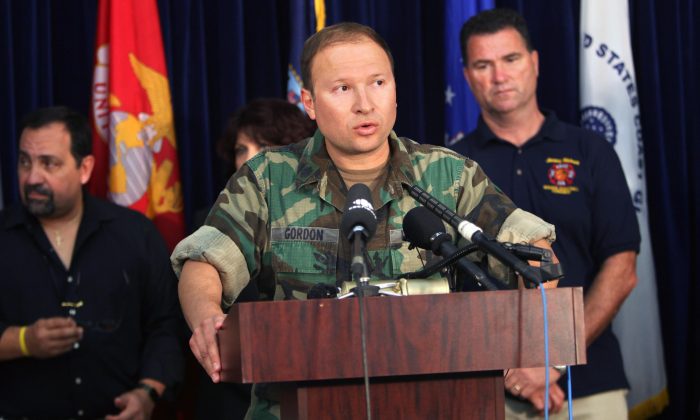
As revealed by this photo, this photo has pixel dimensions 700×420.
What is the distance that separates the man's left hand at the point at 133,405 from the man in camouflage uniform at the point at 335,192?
166 cm

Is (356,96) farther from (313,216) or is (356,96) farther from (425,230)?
(425,230)

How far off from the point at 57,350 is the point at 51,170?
0.86 meters

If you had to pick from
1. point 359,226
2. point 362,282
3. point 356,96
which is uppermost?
point 356,96

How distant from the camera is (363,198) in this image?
2.12 metres

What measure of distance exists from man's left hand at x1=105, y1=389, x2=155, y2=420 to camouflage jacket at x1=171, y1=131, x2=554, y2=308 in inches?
65.3

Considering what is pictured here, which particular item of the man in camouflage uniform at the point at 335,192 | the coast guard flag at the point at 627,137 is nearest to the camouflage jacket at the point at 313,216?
the man in camouflage uniform at the point at 335,192

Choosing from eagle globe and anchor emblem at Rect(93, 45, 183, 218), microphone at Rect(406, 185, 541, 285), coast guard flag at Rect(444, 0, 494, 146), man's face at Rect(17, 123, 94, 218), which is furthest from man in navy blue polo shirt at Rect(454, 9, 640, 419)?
microphone at Rect(406, 185, 541, 285)

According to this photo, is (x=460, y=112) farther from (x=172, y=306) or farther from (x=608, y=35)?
(x=172, y=306)

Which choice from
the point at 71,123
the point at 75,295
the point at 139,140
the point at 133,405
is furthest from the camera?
the point at 139,140

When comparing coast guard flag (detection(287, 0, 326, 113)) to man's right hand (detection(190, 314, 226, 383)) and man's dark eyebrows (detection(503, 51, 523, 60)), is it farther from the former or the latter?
man's right hand (detection(190, 314, 226, 383))

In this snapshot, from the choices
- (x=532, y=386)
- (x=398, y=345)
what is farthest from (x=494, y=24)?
(x=398, y=345)

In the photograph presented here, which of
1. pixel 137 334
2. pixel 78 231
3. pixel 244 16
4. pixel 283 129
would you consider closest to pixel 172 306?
pixel 137 334

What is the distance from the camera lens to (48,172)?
4.52 meters

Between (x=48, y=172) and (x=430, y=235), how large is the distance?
276cm
